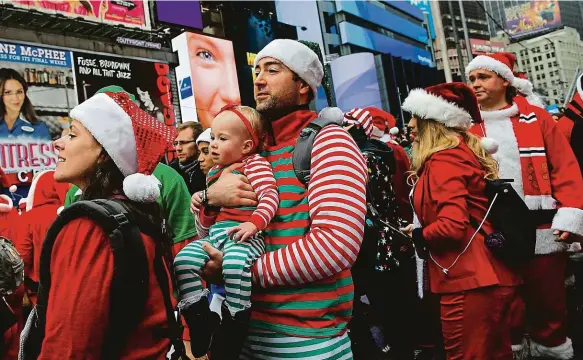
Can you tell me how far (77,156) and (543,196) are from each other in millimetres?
3268

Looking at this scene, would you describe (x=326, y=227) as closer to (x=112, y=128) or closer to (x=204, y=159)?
(x=112, y=128)

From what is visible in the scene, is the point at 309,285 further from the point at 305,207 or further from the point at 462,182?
the point at 462,182

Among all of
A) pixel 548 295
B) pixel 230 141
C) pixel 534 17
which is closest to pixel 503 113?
pixel 548 295

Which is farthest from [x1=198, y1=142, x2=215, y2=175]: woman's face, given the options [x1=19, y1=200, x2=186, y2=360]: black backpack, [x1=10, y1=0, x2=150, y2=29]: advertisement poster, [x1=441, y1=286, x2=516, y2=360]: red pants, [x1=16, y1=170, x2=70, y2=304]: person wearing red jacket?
[x1=10, y1=0, x2=150, y2=29]: advertisement poster

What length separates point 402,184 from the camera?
4613 mm

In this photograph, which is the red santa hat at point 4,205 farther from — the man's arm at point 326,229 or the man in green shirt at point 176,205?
the man's arm at point 326,229

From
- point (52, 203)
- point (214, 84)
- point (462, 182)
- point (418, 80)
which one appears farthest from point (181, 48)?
point (418, 80)

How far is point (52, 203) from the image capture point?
454cm

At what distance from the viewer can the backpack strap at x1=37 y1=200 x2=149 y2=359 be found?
161 cm

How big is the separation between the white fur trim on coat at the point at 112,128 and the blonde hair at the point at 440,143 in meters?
1.84

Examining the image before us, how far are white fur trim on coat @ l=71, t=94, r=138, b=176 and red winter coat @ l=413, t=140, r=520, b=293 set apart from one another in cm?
170

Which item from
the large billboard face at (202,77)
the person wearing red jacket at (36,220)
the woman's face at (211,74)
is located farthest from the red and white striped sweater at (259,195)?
the woman's face at (211,74)

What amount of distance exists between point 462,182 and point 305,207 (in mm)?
1239

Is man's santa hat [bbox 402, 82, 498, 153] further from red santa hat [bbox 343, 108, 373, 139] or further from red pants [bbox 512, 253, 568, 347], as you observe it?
red pants [bbox 512, 253, 568, 347]
